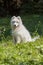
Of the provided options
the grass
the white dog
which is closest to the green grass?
the grass

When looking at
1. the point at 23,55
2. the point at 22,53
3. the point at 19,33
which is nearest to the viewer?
the point at 23,55

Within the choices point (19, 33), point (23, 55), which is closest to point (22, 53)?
point (23, 55)

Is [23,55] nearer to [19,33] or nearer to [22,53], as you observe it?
[22,53]

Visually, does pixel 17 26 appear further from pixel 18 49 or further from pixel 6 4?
pixel 6 4

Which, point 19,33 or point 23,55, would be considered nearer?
point 23,55

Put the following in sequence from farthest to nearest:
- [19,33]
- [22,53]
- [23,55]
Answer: [19,33] → [22,53] → [23,55]

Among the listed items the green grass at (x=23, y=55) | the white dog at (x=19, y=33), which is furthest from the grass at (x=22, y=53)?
the white dog at (x=19, y=33)

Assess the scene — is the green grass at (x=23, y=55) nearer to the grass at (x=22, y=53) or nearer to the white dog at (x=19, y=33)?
the grass at (x=22, y=53)

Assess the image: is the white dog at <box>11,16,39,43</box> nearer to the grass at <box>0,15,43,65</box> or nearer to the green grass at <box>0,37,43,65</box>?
the grass at <box>0,15,43,65</box>

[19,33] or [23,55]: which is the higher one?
[19,33]

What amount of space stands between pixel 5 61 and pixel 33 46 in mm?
1825

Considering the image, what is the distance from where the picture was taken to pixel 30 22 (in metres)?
15.4

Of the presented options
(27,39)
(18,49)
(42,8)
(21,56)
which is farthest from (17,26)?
(42,8)

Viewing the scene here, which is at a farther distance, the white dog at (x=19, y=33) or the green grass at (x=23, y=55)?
the white dog at (x=19, y=33)
